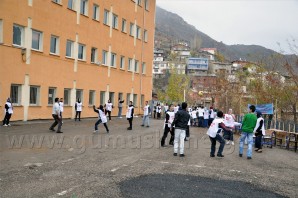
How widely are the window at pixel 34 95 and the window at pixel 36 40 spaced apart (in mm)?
3085

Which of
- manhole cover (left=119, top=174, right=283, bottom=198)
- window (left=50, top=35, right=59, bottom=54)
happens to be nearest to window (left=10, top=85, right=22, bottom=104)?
window (left=50, top=35, right=59, bottom=54)

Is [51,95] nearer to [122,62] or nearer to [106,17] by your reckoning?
[106,17]

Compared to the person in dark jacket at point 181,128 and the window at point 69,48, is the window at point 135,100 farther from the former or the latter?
the person in dark jacket at point 181,128

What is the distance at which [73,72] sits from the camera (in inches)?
1233

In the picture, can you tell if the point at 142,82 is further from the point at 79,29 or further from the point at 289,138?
the point at 289,138

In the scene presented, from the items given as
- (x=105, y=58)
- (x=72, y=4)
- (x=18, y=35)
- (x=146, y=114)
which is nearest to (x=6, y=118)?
(x=18, y=35)

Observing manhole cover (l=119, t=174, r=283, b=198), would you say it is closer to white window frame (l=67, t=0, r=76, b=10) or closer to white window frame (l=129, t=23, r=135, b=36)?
white window frame (l=67, t=0, r=76, b=10)

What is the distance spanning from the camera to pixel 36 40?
88.7 ft

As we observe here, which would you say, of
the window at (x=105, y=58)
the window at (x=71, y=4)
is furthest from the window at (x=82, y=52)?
the window at (x=105, y=58)

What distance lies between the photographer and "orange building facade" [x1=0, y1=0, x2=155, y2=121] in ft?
81.4

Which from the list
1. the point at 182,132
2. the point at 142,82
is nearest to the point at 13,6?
the point at 182,132

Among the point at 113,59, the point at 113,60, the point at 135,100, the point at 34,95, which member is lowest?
the point at 135,100

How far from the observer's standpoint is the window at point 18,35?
81.9 ft

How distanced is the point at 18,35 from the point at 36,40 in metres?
1.86
